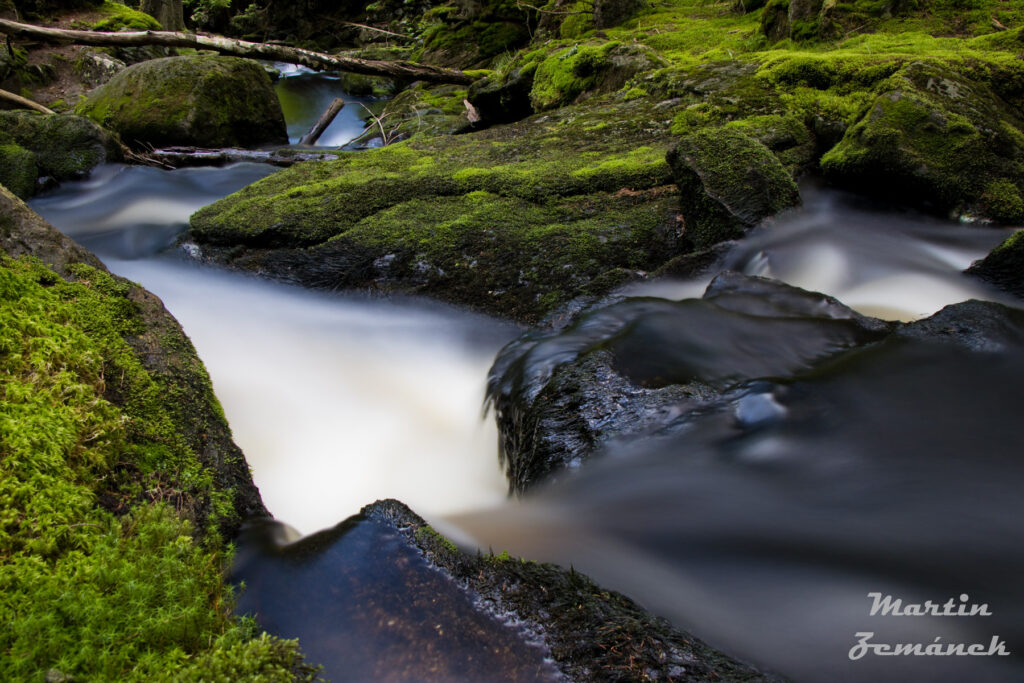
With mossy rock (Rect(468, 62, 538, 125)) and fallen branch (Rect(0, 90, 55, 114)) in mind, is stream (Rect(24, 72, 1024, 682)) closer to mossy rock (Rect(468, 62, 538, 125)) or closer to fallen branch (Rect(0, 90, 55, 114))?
mossy rock (Rect(468, 62, 538, 125))

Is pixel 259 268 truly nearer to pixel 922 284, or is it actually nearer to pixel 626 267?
pixel 626 267

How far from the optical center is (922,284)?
444 centimetres

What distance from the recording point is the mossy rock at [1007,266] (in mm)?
3959

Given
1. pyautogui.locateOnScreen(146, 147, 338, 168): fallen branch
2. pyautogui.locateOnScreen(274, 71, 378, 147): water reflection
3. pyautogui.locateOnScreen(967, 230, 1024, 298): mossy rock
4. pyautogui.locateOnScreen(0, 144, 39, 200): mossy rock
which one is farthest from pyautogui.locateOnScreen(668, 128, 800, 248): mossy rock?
pyautogui.locateOnScreen(274, 71, 378, 147): water reflection

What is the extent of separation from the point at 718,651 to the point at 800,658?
28 centimetres

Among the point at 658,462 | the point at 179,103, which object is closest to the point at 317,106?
the point at 179,103

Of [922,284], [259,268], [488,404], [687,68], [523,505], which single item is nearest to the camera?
[523,505]

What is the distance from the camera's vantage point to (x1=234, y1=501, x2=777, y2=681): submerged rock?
1.63 meters

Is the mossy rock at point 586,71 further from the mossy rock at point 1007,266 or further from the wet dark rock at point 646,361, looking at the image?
the wet dark rock at point 646,361

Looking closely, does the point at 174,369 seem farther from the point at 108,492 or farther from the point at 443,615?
the point at 443,615

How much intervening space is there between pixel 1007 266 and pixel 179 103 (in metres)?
10.4

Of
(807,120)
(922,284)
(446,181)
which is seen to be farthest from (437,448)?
(807,120)

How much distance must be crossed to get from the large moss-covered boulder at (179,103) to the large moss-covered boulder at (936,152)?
8775mm

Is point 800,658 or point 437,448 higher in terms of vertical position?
point 800,658
